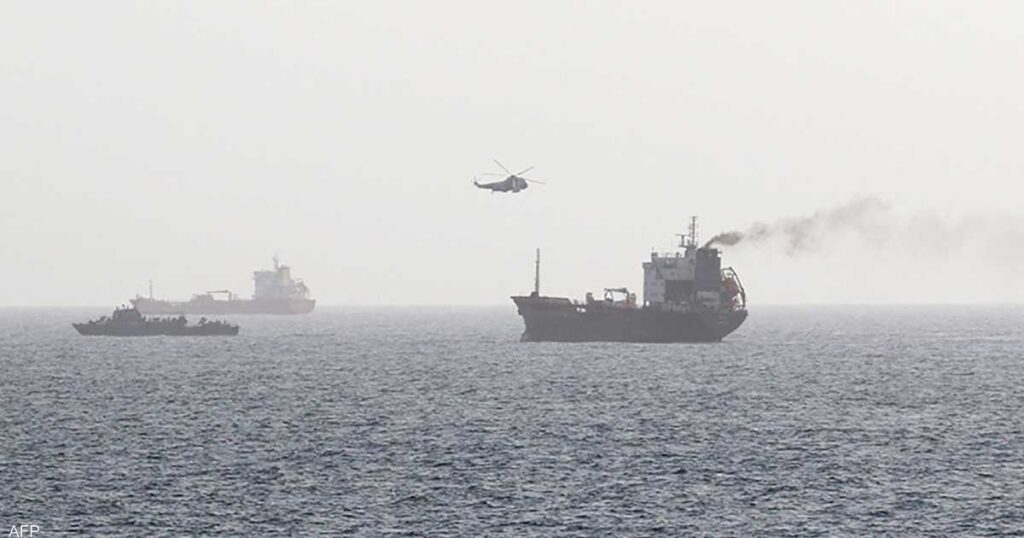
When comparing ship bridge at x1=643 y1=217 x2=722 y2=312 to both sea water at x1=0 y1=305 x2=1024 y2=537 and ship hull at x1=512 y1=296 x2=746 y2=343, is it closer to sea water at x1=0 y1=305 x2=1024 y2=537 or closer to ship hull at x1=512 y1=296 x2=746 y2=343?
ship hull at x1=512 y1=296 x2=746 y2=343

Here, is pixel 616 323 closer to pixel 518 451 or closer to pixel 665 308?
pixel 665 308

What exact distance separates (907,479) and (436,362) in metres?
88.2

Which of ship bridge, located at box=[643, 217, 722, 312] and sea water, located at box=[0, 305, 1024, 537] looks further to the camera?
ship bridge, located at box=[643, 217, 722, 312]

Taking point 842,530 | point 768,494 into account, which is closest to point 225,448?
point 768,494

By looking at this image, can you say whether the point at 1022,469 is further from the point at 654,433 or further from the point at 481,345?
the point at 481,345

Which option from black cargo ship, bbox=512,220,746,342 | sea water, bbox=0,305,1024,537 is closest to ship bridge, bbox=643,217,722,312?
black cargo ship, bbox=512,220,746,342

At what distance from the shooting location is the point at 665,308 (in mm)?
157000

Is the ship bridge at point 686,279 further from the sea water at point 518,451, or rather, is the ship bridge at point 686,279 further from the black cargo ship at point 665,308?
the sea water at point 518,451

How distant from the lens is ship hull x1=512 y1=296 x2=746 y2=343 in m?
158

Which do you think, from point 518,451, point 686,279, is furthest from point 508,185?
point 518,451

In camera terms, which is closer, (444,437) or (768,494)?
(768,494)

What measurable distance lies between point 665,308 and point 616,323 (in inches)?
302

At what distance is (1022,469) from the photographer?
2630 inches

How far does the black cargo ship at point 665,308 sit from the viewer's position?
156000 millimetres
